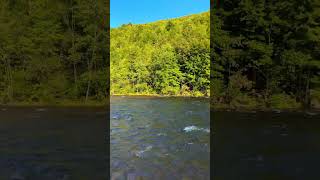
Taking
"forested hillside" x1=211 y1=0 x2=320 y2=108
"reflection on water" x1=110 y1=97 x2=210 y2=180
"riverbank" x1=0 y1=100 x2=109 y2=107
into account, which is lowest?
"reflection on water" x1=110 y1=97 x2=210 y2=180

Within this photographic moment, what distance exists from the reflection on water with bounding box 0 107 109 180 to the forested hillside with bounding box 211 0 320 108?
22.5 m

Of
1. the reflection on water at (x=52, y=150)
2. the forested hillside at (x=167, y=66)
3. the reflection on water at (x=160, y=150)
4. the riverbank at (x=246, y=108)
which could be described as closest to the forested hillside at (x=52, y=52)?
the riverbank at (x=246, y=108)

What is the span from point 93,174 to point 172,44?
88899 millimetres

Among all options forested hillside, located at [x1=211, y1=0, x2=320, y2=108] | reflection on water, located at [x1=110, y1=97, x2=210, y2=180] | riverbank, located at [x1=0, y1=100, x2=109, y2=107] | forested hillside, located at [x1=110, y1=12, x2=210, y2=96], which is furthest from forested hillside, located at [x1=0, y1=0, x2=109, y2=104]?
forested hillside, located at [x1=110, y1=12, x2=210, y2=96]

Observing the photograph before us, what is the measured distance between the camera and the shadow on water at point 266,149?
1559 centimetres

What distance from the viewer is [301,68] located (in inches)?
1828

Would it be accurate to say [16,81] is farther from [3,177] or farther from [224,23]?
[3,177]

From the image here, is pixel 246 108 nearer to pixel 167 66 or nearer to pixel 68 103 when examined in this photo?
pixel 68 103

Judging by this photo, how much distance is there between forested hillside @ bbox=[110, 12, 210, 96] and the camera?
9094 centimetres

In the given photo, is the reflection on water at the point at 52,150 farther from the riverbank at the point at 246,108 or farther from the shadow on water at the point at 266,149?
the riverbank at the point at 246,108

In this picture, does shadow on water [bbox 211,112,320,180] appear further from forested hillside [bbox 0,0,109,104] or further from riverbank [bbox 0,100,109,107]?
forested hillside [bbox 0,0,109,104]

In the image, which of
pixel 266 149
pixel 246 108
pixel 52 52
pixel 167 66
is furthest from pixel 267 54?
pixel 167 66

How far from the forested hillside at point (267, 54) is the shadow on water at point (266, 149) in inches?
617

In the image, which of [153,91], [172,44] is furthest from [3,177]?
[172,44]
